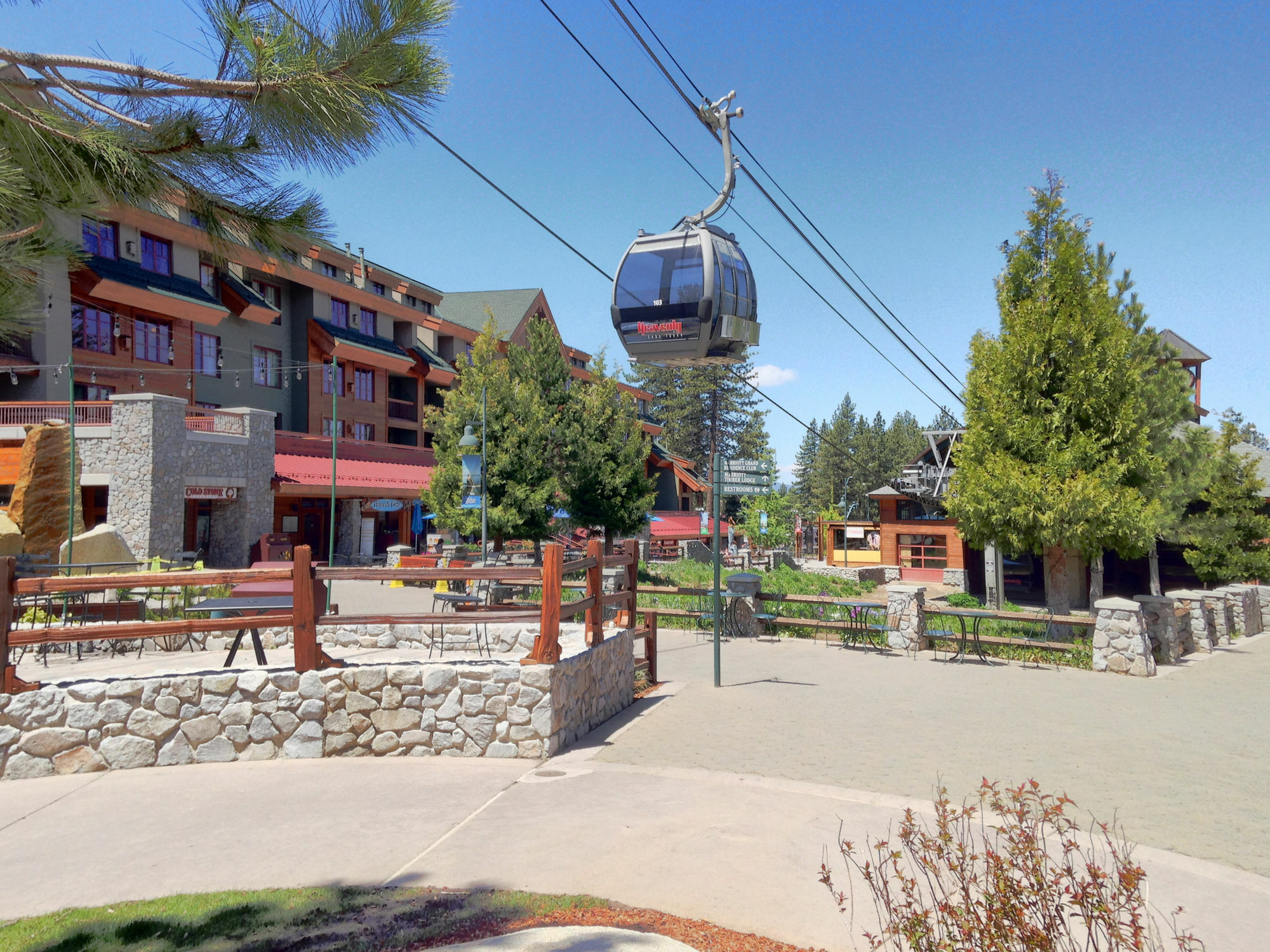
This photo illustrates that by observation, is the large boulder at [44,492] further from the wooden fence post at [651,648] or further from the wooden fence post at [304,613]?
the wooden fence post at [304,613]

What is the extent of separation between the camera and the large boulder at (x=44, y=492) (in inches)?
801

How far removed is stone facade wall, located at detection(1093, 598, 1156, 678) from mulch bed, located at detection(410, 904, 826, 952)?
11.4 metres

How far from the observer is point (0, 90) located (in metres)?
4.24

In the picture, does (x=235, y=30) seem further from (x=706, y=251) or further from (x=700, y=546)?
(x=700, y=546)

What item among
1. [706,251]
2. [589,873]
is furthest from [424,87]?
[706,251]

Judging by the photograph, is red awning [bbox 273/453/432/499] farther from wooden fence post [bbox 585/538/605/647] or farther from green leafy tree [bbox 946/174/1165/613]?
wooden fence post [bbox 585/538/605/647]

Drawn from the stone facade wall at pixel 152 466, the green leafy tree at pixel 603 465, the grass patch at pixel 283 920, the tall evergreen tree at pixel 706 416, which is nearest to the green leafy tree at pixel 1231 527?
the green leafy tree at pixel 603 465

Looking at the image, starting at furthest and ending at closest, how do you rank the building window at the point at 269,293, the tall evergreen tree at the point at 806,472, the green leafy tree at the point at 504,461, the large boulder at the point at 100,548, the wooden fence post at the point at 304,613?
the tall evergreen tree at the point at 806,472
the building window at the point at 269,293
the green leafy tree at the point at 504,461
the large boulder at the point at 100,548
the wooden fence post at the point at 304,613

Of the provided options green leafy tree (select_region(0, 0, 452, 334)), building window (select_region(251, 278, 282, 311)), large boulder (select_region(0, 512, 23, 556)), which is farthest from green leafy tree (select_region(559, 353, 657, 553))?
green leafy tree (select_region(0, 0, 452, 334))

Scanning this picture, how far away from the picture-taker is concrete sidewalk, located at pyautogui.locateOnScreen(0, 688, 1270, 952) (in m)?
4.91

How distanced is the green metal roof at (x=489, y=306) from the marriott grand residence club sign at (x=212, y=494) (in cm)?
2253

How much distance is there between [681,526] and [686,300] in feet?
122

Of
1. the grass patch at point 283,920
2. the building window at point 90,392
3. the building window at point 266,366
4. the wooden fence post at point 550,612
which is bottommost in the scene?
the grass patch at point 283,920

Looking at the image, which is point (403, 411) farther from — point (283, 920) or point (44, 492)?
point (283, 920)
